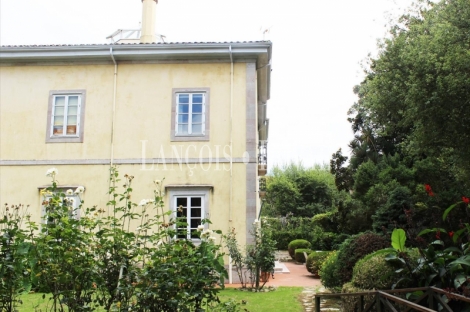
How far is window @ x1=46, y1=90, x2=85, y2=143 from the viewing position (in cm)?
1467

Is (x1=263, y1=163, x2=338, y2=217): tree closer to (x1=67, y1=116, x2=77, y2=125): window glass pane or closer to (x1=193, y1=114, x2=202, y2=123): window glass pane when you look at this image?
(x1=193, y1=114, x2=202, y2=123): window glass pane

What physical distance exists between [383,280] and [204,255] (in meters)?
3.44

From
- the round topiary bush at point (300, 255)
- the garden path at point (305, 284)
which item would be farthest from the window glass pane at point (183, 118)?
the round topiary bush at point (300, 255)

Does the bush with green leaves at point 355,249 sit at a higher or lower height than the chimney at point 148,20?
lower

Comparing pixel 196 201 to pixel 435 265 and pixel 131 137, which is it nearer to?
pixel 131 137

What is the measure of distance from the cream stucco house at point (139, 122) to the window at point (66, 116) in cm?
3

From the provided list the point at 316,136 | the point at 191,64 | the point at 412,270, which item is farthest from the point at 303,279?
the point at 316,136

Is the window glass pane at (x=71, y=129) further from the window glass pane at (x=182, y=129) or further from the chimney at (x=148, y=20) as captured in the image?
the chimney at (x=148, y=20)

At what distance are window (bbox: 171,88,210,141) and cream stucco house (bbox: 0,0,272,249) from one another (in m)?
0.03

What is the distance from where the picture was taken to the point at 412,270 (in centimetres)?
645

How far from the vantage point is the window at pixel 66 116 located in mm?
14672

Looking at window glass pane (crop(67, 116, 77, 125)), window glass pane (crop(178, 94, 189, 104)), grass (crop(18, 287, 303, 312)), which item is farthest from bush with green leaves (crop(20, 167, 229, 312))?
window glass pane (crop(67, 116, 77, 125))

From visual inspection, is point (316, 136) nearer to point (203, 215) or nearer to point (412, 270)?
point (203, 215)

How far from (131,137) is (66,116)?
2262 millimetres
